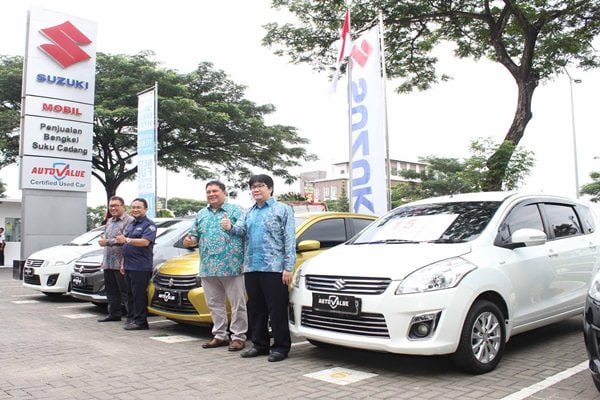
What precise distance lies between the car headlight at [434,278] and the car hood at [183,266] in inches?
112

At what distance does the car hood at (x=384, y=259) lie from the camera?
450cm

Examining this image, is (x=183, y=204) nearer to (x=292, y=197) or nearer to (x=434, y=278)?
(x=292, y=197)

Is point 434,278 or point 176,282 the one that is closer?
point 434,278

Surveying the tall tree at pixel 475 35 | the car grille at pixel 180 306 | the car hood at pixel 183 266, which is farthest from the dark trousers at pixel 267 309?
the tall tree at pixel 475 35

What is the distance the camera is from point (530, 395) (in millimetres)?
4055

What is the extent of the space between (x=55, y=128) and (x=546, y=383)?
15341 millimetres

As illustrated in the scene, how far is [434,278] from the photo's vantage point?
14.4ft

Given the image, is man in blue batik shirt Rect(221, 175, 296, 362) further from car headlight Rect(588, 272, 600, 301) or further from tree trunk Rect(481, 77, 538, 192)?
tree trunk Rect(481, 77, 538, 192)

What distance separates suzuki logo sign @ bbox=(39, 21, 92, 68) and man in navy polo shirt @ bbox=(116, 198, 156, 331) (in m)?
11.1

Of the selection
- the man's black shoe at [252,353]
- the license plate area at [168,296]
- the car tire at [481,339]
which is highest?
the license plate area at [168,296]

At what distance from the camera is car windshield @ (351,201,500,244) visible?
5109 mm

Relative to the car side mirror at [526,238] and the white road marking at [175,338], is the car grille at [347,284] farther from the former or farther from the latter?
the white road marking at [175,338]

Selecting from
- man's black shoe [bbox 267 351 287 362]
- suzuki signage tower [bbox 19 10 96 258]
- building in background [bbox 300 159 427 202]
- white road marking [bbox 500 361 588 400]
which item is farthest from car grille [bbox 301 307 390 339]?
building in background [bbox 300 159 427 202]

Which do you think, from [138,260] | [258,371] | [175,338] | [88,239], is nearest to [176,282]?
[175,338]
